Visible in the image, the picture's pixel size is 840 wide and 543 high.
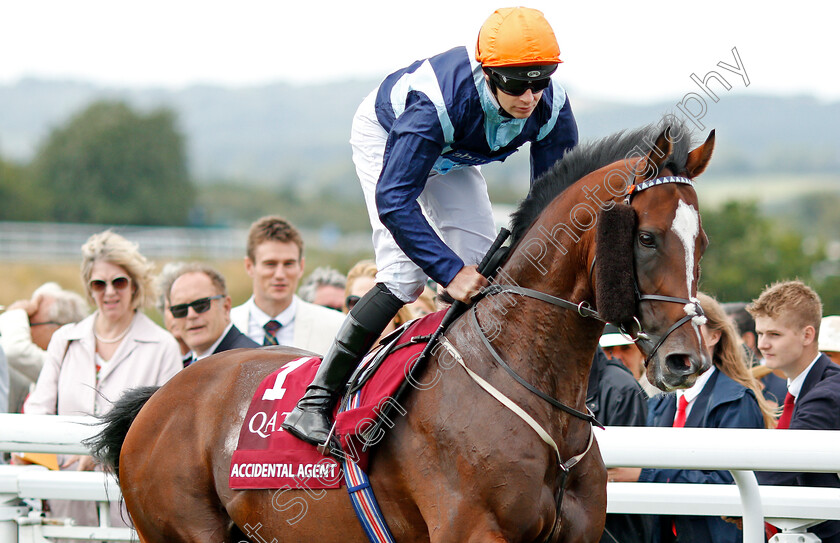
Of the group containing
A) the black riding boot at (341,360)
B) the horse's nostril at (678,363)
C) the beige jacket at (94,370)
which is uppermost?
the horse's nostril at (678,363)

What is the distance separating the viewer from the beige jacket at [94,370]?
199 inches

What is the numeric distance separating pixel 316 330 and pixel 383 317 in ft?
7.59

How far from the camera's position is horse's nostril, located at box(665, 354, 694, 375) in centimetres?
270

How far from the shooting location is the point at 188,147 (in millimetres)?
90062

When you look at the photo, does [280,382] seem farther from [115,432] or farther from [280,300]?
[280,300]

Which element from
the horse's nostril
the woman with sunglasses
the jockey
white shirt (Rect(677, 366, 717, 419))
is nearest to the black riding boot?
the jockey

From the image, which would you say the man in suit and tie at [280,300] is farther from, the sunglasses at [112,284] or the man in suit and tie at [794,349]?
the man in suit and tie at [794,349]

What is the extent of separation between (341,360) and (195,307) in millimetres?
2117

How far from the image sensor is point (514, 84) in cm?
308

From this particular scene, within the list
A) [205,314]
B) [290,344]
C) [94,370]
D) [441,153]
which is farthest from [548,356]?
[94,370]

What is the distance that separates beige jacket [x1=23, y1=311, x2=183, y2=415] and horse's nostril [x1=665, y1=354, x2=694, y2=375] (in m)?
3.21

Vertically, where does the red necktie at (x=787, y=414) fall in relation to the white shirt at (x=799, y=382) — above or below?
below

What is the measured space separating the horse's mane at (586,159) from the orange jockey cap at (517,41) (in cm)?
32

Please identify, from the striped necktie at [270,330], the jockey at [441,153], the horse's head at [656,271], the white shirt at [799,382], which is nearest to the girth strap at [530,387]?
the jockey at [441,153]
